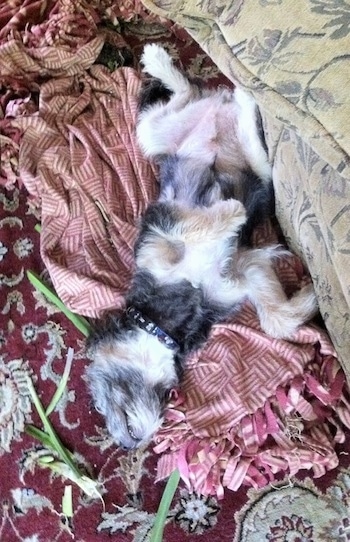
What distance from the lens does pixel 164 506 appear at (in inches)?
61.8

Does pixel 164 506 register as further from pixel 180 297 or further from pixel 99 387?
pixel 180 297

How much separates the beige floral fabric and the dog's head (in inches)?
16.7

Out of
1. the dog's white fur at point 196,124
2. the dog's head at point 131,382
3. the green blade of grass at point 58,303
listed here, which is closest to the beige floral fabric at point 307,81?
the dog's white fur at point 196,124

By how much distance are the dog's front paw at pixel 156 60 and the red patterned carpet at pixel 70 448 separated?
0.77 ft

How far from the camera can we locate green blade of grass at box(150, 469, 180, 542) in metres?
1.54

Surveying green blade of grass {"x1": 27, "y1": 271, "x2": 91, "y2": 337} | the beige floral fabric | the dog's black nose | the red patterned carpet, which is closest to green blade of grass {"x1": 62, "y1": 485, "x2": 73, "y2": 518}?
the red patterned carpet

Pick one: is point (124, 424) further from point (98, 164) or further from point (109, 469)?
point (98, 164)

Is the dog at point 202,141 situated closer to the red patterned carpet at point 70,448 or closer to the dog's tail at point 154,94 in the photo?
the dog's tail at point 154,94

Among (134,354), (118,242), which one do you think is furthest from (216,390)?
(118,242)

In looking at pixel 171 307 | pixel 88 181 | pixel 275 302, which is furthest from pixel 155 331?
pixel 88 181

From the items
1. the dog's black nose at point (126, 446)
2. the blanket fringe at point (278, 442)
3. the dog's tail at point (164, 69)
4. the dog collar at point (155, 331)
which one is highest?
the dog's tail at point (164, 69)

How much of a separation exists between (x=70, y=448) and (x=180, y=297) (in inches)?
17.7

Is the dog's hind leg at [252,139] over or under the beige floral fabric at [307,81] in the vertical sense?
under

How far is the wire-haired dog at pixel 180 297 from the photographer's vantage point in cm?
160
